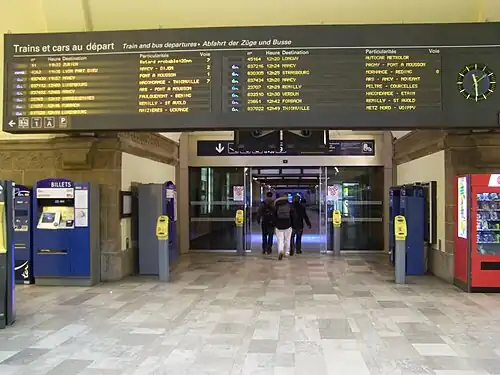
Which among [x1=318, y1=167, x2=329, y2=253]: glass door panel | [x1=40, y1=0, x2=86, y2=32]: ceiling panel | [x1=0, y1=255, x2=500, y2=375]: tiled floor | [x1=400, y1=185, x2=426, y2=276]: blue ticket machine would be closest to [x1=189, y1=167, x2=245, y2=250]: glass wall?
[x1=318, y1=167, x2=329, y2=253]: glass door panel

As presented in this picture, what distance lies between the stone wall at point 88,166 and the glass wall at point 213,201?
4.98 meters

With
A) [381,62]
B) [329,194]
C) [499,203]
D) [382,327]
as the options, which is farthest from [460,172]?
[329,194]

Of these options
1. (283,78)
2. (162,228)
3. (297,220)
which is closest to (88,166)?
(162,228)

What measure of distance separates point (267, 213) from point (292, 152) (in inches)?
70.4

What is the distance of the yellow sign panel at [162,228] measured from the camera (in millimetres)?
8578

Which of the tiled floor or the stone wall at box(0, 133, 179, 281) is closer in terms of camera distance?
the tiled floor

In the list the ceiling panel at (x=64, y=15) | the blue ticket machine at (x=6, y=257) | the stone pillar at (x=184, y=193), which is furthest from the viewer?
the stone pillar at (x=184, y=193)

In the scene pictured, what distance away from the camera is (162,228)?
859 cm

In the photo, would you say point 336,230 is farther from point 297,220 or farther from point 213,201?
point 213,201

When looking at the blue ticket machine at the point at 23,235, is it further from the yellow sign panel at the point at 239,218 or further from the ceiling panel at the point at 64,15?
the yellow sign panel at the point at 239,218

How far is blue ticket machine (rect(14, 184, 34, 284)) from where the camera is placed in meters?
8.38

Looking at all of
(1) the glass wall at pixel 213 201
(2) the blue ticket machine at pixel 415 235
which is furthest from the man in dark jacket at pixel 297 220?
(2) the blue ticket machine at pixel 415 235

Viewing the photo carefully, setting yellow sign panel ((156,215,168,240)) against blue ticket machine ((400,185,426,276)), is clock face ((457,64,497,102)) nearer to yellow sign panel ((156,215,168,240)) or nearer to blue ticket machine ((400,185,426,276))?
blue ticket machine ((400,185,426,276))

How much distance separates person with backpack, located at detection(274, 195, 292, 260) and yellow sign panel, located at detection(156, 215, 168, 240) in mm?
3746
